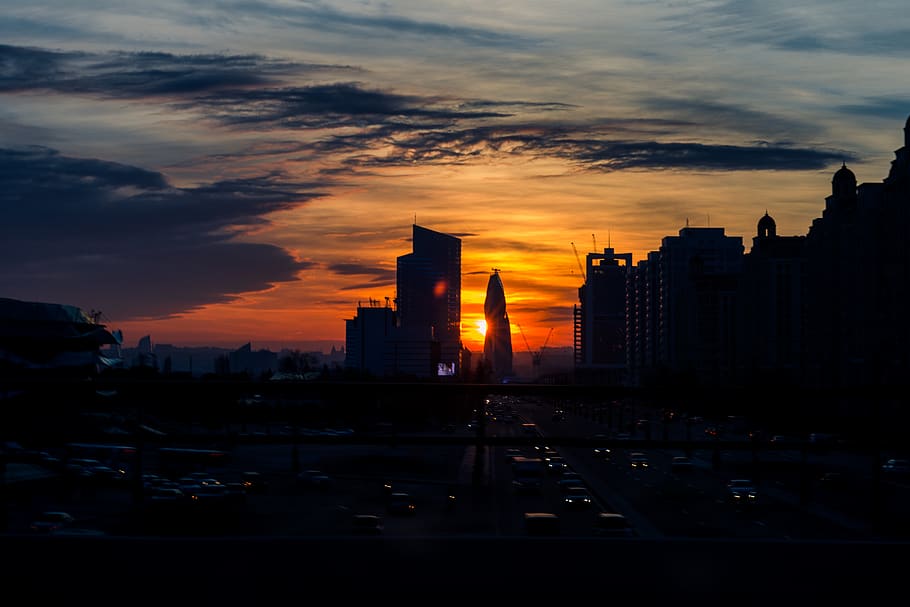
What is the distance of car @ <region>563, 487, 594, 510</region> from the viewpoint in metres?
5.39


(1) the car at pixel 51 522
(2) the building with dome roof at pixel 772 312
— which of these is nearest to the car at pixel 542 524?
(1) the car at pixel 51 522

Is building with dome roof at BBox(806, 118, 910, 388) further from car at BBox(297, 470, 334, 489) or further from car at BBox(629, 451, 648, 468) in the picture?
car at BBox(297, 470, 334, 489)

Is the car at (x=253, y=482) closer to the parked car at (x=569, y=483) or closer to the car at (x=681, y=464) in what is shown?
the parked car at (x=569, y=483)

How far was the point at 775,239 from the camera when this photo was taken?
155625 millimetres

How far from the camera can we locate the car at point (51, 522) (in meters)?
5.50

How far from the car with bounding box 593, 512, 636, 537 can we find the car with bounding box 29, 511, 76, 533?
9.17 feet

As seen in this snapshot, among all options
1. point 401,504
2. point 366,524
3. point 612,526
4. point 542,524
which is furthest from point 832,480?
point 366,524

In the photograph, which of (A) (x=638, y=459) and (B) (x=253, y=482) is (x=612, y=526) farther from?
(B) (x=253, y=482)

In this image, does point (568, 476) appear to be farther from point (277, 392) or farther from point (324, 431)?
point (277, 392)

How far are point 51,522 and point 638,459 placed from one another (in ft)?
10.7

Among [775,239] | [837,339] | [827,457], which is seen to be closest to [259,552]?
[827,457]

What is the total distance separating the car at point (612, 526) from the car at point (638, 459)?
373 mm

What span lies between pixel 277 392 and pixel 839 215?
285 ft

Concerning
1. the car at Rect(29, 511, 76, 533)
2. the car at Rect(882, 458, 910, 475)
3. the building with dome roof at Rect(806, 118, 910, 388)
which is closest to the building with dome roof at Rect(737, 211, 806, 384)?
the building with dome roof at Rect(806, 118, 910, 388)
